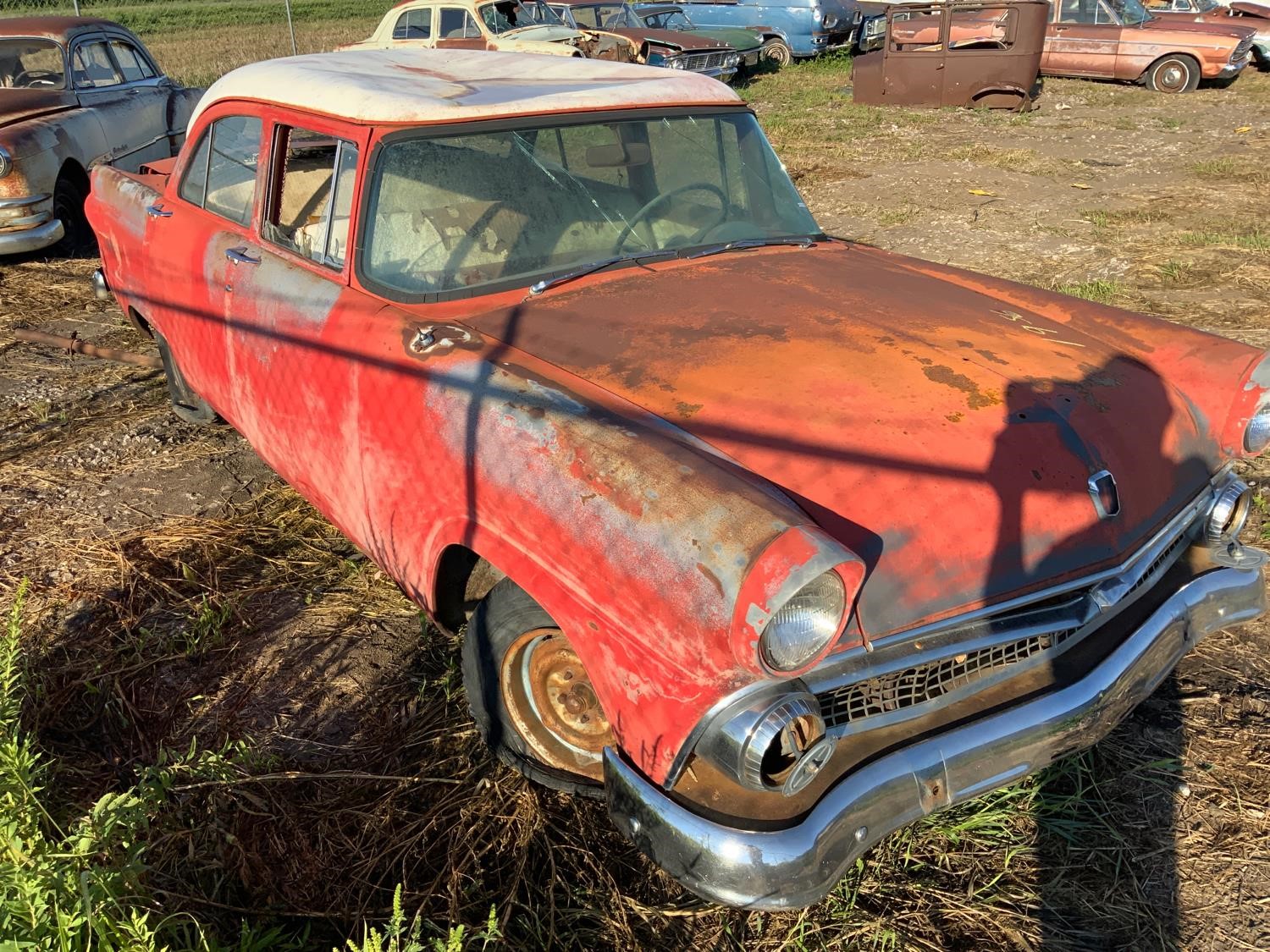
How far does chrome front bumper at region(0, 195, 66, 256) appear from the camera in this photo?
7051 millimetres

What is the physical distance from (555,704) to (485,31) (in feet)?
40.3

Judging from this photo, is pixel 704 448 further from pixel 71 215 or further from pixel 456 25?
pixel 456 25

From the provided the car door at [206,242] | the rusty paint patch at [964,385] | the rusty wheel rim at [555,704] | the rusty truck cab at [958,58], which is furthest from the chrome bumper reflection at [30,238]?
the rusty truck cab at [958,58]

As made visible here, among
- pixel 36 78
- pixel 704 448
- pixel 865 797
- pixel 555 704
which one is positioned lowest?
pixel 555 704

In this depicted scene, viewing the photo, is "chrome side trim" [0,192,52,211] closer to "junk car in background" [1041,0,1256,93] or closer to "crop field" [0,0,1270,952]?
"crop field" [0,0,1270,952]

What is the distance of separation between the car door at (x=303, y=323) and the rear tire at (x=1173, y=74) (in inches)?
598

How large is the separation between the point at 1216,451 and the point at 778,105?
43.4 feet

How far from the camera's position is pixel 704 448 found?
2264 mm

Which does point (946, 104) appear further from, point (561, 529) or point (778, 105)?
point (561, 529)

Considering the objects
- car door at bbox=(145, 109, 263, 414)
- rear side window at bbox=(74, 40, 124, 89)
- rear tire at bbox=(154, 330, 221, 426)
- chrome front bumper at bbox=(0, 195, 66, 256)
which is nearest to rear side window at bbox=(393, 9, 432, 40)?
rear side window at bbox=(74, 40, 124, 89)

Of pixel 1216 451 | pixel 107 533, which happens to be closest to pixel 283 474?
pixel 107 533

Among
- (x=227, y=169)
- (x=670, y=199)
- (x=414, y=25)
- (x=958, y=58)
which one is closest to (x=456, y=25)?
(x=414, y=25)

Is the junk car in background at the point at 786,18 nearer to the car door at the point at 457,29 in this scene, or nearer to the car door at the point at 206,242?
the car door at the point at 457,29

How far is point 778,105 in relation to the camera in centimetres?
1484
